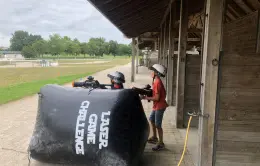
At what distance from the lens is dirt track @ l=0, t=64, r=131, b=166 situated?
4.21 meters

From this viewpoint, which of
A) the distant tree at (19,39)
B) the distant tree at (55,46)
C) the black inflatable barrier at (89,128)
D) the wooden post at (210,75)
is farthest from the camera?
the distant tree at (19,39)

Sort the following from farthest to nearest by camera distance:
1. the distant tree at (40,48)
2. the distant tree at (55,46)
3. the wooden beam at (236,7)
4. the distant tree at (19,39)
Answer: the distant tree at (19,39) → the distant tree at (55,46) → the distant tree at (40,48) → the wooden beam at (236,7)

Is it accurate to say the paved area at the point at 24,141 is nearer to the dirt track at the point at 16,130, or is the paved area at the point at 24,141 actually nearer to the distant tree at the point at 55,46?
the dirt track at the point at 16,130

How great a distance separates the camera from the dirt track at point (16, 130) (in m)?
4.21

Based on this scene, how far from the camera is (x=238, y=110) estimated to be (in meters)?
3.05

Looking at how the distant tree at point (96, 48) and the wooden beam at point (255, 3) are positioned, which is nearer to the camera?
the wooden beam at point (255, 3)

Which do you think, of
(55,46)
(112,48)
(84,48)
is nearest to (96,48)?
(84,48)

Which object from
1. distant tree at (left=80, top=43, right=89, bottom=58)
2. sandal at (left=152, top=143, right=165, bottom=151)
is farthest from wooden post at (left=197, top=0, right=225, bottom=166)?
distant tree at (left=80, top=43, right=89, bottom=58)

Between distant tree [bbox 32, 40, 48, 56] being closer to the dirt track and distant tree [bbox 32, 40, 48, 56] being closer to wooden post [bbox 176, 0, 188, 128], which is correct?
the dirt track

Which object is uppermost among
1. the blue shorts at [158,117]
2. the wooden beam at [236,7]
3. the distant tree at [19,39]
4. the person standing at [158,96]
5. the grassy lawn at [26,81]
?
the distant tree at [19,39]

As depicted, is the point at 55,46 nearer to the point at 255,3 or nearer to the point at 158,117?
the point at 255,3

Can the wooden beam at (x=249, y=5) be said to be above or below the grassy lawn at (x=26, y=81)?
above

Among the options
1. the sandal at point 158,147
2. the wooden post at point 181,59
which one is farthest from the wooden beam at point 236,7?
the sandal at point 158,147

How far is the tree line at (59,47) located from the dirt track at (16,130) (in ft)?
304
